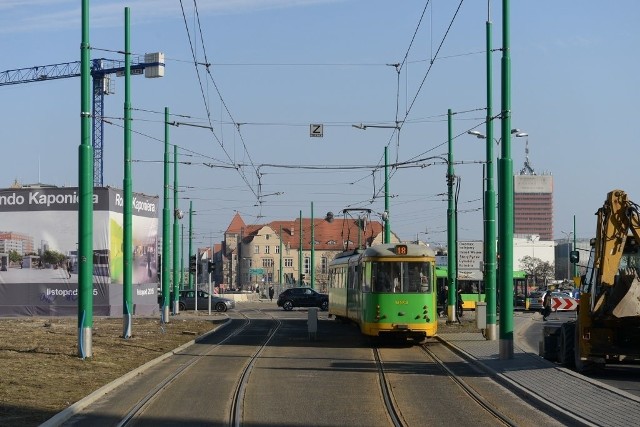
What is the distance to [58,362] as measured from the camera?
2052cm

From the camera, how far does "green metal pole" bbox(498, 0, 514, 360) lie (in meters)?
21.6

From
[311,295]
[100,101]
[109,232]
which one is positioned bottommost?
[311,295]

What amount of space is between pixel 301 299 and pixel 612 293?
45651 mm

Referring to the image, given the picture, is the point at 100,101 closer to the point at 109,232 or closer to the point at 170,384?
the point at 109,232

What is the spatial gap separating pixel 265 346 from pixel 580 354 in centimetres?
1144

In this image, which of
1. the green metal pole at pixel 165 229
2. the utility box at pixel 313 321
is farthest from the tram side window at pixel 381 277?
the green metal pole at pixel 165 229

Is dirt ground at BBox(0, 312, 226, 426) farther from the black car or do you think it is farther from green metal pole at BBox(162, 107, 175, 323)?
the black car

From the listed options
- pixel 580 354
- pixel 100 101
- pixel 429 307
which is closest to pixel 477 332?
pixel 429 307

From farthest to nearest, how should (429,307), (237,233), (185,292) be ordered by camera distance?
(237,233)
(185,292)
(429,307)

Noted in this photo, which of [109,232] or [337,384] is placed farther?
[109,232]

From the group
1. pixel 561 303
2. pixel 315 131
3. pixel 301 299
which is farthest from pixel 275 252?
pixel 561 303

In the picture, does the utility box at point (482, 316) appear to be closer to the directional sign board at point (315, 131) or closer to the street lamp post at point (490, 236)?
the street lamp post at point (490, 236)

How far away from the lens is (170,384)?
17.8 m

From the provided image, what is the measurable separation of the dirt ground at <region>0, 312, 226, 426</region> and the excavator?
9.26m
